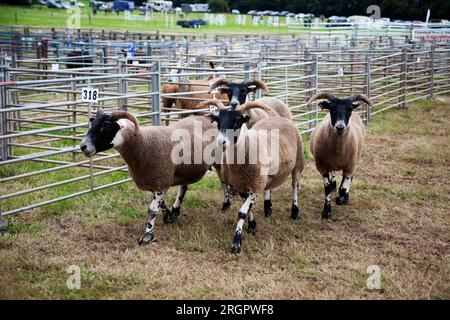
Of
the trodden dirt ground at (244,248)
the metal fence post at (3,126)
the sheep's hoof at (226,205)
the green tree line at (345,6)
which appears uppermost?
the green tree line at (345,6)

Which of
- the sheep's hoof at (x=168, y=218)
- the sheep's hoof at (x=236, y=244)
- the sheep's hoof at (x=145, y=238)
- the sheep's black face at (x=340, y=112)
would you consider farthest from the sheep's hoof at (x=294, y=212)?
the sheep's hoof at (x=145, y=238)

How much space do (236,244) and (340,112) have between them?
2308 mm

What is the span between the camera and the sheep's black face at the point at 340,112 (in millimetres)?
6613

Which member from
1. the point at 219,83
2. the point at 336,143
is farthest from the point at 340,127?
the point at 219,83

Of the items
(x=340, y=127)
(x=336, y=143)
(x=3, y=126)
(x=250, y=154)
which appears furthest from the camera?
(x=3, y=126)

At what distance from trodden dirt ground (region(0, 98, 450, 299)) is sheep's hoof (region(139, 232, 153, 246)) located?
0.09m

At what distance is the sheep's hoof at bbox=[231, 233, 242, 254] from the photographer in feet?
18.4

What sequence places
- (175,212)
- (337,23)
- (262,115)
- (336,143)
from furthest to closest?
(337,23), (262,115), (336,143), (175,212)

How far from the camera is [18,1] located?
7025 cm

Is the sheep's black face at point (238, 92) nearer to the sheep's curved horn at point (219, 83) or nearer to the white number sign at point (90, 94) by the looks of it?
the sheep's curved horn at point (219, 83)

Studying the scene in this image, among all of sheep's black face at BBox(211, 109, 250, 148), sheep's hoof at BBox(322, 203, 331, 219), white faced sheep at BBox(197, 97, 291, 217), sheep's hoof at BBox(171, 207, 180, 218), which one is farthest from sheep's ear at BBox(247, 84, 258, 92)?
sheep's black face at BBox(211, 109, 250, 148)

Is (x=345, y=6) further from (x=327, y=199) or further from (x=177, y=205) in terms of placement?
(x=177, y=205)

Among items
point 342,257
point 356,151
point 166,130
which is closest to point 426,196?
point 356,151

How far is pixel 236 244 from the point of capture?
5617 millimetres
